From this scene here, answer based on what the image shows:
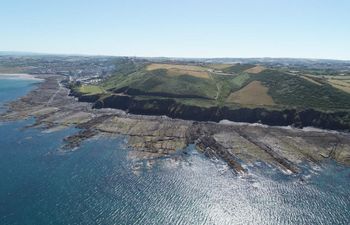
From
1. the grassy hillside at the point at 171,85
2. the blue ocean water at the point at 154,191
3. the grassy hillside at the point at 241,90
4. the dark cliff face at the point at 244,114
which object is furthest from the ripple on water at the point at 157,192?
the grassy hillside at the point at 171,85

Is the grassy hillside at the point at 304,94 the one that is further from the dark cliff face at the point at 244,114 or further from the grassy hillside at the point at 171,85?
the grassy hillside at the point at 171,85

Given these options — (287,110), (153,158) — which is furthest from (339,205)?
(287,110)

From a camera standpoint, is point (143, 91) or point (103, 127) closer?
point (103, 127)

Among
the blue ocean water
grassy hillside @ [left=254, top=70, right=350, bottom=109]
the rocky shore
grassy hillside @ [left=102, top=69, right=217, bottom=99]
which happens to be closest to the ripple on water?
the blue ocean water

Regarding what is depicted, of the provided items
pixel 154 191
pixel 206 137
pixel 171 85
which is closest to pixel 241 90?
pixel 171 85

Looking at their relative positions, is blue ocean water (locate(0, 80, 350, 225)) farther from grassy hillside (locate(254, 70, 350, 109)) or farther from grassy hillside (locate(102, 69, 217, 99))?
grassy hillside (locate(102, 69, 217, 99))

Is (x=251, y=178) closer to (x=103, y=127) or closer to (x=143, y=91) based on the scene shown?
(x=103, y=127)
